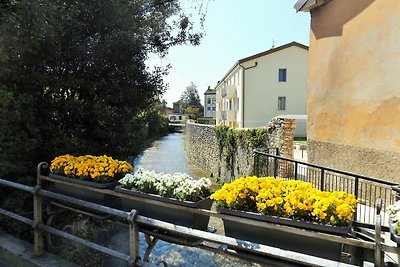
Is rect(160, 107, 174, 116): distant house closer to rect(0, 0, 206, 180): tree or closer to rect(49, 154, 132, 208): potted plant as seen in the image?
rect(0, 0, 206, 180): tree

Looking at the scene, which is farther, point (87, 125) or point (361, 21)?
point (361, 21)

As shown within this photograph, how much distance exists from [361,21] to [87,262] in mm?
7159

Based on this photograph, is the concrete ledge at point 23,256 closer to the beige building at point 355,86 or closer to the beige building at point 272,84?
the beige building at point 355,86

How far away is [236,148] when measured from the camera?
1545 cm

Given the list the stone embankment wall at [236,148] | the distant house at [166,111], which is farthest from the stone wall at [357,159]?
the distant house at [166,111]

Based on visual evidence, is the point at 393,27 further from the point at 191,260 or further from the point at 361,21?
the point at 191,260

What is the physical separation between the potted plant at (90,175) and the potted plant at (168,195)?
278 millimetres

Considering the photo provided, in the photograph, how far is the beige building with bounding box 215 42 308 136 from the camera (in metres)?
24.9

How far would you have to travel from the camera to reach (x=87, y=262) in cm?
381

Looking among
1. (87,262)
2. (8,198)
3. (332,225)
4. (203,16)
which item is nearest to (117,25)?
(203,16)

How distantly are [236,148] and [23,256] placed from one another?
510 inches

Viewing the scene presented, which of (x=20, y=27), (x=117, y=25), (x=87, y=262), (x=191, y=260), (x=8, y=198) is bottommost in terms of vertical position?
(x=191, y=260)

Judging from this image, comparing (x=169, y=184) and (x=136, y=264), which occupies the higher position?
(x=169, y=184)

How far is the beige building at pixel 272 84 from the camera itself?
981 inches
